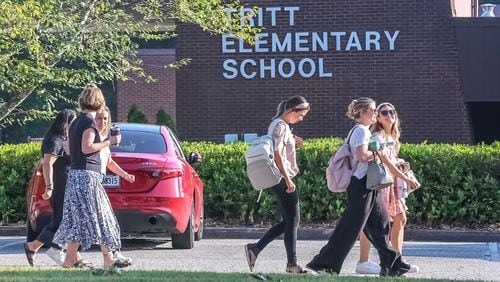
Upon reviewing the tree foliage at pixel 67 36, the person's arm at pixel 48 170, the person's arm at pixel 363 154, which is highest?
the tree foliage at pixel 67 36

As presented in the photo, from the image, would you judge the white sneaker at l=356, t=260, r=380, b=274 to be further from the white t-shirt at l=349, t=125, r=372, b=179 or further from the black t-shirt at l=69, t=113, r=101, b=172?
the black t-shirt at l=69, t=113, r=101, b=172

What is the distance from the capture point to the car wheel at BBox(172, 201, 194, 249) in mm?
12312

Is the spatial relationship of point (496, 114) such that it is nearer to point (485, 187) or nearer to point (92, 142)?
point (485, 187)

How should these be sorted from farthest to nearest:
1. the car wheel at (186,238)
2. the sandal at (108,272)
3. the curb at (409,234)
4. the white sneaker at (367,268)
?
1. the curb at (409,234)
2. the car wheel at (186,238)
3. the white sneaker at (367,268)
4. the sandal at (108,272)

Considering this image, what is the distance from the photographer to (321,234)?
14.6 metres

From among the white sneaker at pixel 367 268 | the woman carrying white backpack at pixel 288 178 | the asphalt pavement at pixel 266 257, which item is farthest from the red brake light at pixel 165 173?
the white sneaker at pixel 367 268

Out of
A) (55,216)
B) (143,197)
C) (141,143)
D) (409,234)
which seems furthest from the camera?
(409,234)

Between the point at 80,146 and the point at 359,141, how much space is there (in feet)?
8.02

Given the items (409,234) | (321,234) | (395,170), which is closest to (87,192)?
(395,170)

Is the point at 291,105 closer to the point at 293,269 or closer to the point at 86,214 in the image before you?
the point at 293,269

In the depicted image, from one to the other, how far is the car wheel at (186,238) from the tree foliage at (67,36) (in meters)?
2.25

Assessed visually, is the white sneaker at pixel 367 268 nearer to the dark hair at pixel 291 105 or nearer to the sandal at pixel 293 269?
the sandal at pixel 293 269

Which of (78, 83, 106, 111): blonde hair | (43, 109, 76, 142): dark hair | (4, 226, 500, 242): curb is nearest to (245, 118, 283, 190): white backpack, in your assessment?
(78, 83, 106, 111): blonde hair

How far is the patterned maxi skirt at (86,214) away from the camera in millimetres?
9250
